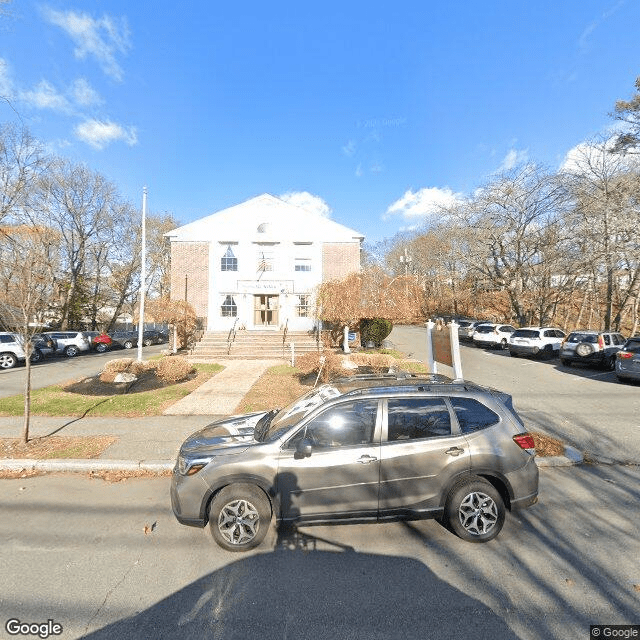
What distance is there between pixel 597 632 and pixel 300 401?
131 inches

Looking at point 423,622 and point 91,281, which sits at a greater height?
point 91,281

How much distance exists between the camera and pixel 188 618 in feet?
8.57

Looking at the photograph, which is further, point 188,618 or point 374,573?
point 374,573

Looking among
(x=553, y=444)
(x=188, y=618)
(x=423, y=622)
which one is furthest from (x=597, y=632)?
(x=553, y=444)

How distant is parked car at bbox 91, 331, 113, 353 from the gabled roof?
34.5ft

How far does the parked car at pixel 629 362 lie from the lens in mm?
10844

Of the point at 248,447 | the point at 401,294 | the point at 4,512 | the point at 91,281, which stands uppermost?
the point at 91,281

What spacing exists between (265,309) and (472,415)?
18.9m

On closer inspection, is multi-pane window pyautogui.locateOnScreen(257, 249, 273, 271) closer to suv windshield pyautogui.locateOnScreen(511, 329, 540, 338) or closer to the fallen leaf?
suv windshield pyautogui.locateOnScreen(511, 329, 540, 338)

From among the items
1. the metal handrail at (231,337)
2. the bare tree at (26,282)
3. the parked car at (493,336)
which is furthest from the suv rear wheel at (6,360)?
the parked car at (493,336)

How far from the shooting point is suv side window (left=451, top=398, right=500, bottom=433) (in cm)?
363

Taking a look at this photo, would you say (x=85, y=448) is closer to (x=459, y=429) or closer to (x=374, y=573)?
(x=374, y=573)

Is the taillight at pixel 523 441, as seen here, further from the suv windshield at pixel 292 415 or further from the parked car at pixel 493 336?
the parked car at pixel 493 336

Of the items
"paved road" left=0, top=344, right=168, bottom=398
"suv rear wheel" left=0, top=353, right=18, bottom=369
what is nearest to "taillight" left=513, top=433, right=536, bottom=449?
"paved road" left=0, top=344, right=168, bottom=398
